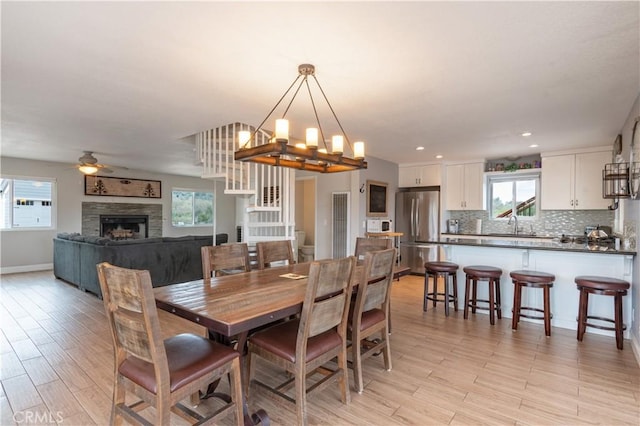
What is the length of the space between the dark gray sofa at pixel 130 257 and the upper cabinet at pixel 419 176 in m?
3.93

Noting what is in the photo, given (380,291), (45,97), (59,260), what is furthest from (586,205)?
(59,260)

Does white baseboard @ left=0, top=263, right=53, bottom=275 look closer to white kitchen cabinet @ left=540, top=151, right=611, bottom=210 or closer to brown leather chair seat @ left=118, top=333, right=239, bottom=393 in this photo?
brown leather chair seat @ left=118, top=333, right=239, bottom=393

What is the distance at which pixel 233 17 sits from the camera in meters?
1.92

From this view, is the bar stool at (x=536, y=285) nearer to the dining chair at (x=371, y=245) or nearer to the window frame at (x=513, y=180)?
the dining chair at (x=371, y=245)

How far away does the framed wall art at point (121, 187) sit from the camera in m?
7.75

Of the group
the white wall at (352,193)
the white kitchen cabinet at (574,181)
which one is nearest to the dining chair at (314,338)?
A: the white wall at (352,193)

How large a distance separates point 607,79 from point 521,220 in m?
4.02

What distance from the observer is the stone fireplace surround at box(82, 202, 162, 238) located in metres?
7.67

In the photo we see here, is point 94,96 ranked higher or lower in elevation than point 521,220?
higher

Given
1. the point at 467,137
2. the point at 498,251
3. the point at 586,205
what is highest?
the point at 467,137

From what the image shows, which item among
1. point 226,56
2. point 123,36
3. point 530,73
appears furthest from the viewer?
point 530,73

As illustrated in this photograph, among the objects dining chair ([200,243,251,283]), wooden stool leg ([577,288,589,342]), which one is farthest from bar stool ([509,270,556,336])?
dining chair ([200,243,251,283])

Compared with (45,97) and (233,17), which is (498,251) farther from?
(45,97)

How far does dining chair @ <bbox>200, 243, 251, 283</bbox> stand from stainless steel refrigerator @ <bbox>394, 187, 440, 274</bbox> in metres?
4.21
